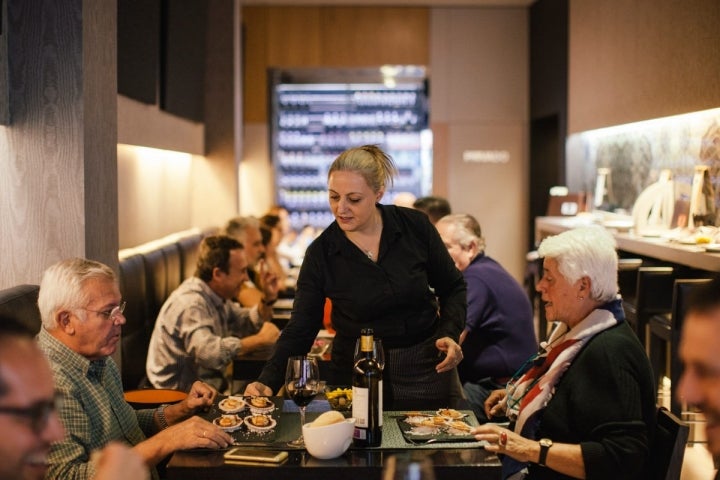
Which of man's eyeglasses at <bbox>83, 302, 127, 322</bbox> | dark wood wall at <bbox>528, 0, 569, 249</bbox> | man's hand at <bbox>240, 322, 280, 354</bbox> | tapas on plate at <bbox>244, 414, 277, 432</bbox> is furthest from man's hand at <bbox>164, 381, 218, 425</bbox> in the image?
dark wood wall at <bbox>528, 0, 569, 249</bbox>

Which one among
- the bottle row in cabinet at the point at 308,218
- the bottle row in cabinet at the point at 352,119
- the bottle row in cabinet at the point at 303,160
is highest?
the bottle row in cabinet at the point at 352,119

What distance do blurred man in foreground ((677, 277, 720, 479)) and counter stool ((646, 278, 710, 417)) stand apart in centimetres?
258

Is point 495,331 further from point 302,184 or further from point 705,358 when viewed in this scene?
point 302,184

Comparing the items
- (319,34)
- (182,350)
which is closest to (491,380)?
(182,350)

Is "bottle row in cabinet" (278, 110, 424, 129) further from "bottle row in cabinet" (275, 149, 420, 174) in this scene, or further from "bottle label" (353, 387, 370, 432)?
"bottle label" (353, 387, 370, 432)

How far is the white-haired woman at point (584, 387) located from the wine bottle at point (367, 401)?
268 millimetres

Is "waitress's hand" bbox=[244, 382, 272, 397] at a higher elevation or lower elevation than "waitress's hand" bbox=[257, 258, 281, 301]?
lower

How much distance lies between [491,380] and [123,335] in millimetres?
1768

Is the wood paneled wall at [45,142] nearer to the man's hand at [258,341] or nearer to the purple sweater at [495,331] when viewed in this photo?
the man's hand at [258,341]

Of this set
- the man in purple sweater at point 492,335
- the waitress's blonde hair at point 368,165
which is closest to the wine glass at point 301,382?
the waitress's blonde hair at point 368,165

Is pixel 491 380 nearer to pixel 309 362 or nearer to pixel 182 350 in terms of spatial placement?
pixel 182 350

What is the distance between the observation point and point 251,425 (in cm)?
241

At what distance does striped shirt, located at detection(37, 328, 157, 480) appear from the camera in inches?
82.5

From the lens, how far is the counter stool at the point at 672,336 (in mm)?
4492
